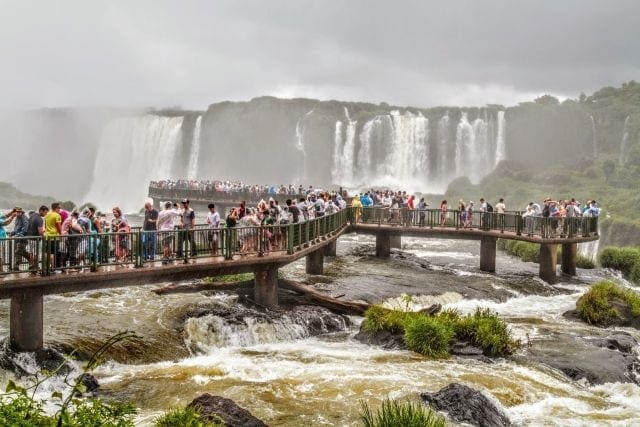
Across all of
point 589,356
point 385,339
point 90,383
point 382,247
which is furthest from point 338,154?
point 90,383

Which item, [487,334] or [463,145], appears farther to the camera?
[463,145]

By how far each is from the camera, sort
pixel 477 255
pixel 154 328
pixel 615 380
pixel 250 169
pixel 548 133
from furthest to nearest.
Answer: pixel 250 169, pixel 548 133, pixel 477 255, pixel 154 328, pixel 615 380

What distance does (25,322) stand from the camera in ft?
43.8

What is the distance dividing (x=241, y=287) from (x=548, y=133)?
72.9 metres

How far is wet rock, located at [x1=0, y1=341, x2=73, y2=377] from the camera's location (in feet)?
42.1

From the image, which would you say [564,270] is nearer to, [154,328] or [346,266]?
[346,266]

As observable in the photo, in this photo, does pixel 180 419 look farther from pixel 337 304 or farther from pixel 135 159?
pixel 135 159

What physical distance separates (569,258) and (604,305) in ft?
36.4

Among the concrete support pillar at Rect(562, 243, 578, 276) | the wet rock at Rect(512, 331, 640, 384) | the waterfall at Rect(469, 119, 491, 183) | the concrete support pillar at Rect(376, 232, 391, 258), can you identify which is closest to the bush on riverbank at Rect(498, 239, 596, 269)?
the concrete support pillar at Rect(562, 243, 578, 276)

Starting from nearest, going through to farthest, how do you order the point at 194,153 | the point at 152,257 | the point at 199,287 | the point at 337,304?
1. the point at 152,257
2. the point at 199,287
3. the point at 337,304
4. the point at 194,153

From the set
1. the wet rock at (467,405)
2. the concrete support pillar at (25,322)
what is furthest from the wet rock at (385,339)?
the concrete support pillar at (25,322)

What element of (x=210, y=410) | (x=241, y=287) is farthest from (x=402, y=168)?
(x=210, y=410)

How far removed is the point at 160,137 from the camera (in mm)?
85062

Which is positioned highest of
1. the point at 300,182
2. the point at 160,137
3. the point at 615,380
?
the point at 160,137
